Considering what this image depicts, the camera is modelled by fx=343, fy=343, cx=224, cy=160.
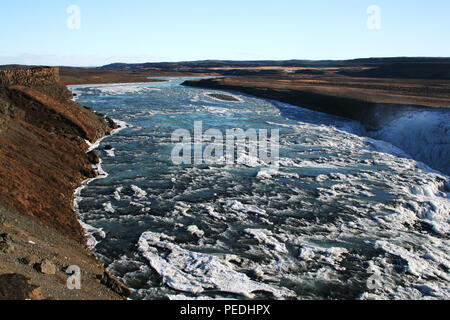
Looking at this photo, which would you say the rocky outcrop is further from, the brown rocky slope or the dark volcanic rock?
the dark volcanic rock

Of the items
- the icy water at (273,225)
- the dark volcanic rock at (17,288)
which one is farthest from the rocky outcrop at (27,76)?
the dark volcanic rock at (17,288)

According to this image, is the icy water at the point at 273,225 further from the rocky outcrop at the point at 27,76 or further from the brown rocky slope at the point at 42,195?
the rocky outcrop at the point at 27,76

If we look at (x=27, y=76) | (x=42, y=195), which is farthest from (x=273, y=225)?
(x=27, y=76)

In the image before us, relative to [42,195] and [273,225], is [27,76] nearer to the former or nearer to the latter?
[42,195]

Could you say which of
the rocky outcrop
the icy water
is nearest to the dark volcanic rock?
the icy water
